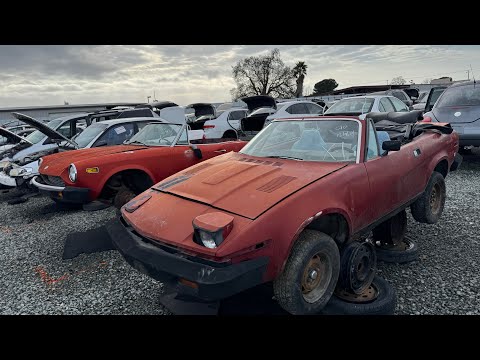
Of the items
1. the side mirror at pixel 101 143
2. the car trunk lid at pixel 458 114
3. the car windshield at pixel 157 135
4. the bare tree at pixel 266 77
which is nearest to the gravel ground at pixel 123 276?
the car windshield at pixel 157 135

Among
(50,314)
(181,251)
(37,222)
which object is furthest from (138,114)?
(181,251)

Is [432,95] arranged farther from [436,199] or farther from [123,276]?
[123,276]

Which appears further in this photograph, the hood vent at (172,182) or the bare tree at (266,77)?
the bare tree at (266,77)

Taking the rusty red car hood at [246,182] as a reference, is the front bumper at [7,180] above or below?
below

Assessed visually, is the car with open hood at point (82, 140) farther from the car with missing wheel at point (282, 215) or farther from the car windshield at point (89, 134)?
the car with missing wheel at point (282, 215)

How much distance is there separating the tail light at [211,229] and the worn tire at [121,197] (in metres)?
3.16

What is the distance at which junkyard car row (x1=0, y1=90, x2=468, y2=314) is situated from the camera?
208cm

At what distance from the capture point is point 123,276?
332cm

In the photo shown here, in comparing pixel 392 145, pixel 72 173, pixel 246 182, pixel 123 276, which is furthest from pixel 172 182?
pixel 72 173

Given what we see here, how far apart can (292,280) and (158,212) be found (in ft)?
3.76

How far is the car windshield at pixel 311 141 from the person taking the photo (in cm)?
310

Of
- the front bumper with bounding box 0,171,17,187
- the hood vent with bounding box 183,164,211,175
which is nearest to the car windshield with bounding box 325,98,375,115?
the hood vent with bounding box 183,164,211,175

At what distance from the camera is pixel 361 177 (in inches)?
111
